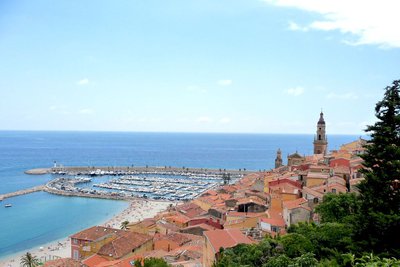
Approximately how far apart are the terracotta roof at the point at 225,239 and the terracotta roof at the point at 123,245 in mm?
8279

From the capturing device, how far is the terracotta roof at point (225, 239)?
20.5 metres

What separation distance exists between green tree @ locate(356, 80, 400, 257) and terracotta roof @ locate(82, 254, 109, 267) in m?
18.6

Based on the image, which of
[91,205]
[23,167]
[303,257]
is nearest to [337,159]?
[303,257]

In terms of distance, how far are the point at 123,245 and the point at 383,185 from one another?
2033cm

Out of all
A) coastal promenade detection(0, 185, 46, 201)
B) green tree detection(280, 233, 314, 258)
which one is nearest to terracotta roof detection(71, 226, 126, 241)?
green tree detection(280, 233, 314, 258)

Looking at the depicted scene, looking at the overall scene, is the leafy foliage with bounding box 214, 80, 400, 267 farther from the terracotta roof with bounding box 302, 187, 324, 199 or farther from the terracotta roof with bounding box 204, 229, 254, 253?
the terracotta roof with bounding box 302, 187, 324, 199

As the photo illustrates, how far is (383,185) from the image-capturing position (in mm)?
14414

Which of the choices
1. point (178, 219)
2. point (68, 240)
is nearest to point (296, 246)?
point (178, 219)

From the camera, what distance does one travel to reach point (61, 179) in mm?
90625

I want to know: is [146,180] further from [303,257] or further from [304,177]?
[303,257]

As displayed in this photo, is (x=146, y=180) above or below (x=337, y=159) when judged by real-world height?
below

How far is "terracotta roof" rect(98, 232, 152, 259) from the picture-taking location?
1061 inches

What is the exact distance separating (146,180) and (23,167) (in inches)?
2051

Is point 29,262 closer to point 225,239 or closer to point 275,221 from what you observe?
point 225,239
